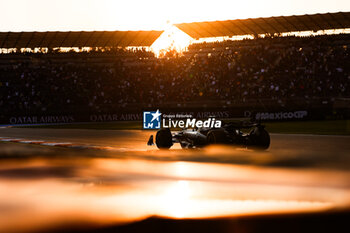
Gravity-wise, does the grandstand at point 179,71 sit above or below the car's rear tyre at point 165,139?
above

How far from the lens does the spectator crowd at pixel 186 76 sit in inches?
1624

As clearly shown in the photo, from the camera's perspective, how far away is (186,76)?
45.2m

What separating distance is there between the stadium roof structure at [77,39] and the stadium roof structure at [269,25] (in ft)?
12.4

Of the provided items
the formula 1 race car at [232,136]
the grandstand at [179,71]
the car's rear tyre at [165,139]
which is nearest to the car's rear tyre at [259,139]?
the formula 1 race car at [232,136]

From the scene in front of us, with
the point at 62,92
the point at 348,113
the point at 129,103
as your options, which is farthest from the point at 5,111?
the point at 348,113

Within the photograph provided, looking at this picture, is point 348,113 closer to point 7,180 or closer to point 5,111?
point 5,111

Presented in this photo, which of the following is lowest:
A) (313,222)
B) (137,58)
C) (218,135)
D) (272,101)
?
(313,222)

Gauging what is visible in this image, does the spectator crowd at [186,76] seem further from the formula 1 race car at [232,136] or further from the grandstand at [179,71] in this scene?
the formula 1 race car at [232,136]

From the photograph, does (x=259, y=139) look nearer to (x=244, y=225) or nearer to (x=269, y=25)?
(x=244, y=225)

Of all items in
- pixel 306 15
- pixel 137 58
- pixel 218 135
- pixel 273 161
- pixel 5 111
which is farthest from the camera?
pixel 137 58

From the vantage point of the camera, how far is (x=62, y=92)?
145ft

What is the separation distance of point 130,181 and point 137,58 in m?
40.4

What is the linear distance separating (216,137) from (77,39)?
3680cm

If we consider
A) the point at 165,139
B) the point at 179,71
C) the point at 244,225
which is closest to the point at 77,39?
the point at 179,71
